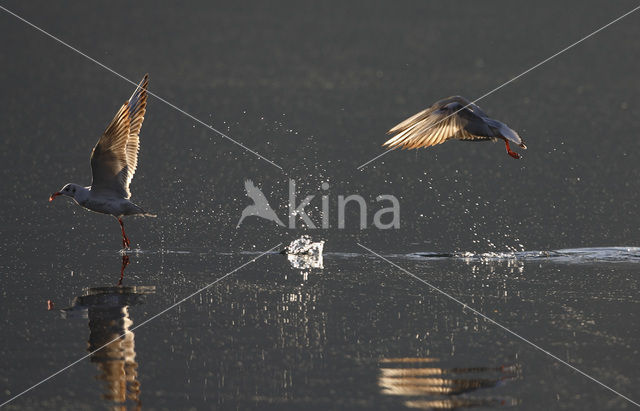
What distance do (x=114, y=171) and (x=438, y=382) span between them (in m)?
6.06

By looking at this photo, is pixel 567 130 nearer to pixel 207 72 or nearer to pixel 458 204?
pixel 458 204

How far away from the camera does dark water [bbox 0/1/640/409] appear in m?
6.97

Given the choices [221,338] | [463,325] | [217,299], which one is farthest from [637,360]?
[217,299]

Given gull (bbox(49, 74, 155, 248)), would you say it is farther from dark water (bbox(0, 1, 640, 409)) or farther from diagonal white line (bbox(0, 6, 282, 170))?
diagonal white line (bbox(0, 6, 282, 170))

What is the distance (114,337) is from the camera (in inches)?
304

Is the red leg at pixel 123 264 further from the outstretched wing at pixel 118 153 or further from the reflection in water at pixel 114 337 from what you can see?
the outstretched wing at pixel 118 153

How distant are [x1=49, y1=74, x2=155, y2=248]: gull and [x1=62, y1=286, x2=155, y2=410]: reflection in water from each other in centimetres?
Result: 240

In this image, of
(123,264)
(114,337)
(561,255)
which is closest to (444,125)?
(561,255)

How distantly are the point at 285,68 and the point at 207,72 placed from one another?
209 centimetres

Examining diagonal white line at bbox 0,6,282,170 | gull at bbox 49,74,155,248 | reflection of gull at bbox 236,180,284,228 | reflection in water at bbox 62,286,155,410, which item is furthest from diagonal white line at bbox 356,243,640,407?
diagonal white line at bbox 0,6,282,170

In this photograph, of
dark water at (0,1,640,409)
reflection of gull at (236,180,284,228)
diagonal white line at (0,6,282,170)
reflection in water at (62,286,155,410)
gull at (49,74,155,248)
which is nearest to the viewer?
reflection in water at (62,286,155,410)

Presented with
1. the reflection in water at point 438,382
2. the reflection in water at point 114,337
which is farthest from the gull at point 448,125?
the reflection in water at point 438,382

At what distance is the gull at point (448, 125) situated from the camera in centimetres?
1146

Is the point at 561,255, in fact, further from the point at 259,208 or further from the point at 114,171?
the point at 114,171
